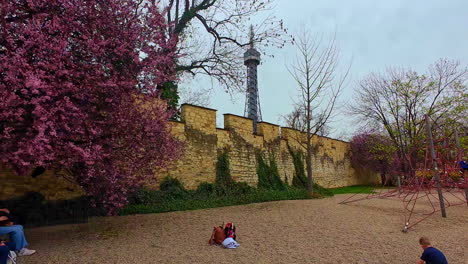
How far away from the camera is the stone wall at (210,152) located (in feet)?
24.8

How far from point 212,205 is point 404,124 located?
1458 cm

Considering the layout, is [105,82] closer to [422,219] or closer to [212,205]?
[212,205]

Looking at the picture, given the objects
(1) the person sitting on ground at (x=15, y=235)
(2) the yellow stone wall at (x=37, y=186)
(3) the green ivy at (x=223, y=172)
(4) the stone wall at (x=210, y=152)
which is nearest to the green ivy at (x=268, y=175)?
(4) the stone wall at (x=210, y=152)

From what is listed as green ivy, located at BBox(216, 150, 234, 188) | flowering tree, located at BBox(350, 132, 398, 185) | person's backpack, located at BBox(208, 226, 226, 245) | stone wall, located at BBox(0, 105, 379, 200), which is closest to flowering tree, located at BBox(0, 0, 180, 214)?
person's backpack, located at BBox(208, 226, 226, 245)

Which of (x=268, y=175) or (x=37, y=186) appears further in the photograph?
(x=268, y=175)

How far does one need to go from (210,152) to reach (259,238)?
5.86 m

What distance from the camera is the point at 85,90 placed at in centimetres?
503

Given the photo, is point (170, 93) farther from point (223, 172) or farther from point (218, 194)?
point (218, 194)

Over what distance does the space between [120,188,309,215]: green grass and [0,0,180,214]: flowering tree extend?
8.95 feet

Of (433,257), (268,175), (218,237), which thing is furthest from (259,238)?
(268,175)

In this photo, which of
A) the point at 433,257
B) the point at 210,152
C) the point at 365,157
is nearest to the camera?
the point at 433,257

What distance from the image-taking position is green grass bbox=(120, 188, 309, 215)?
8.75 metres

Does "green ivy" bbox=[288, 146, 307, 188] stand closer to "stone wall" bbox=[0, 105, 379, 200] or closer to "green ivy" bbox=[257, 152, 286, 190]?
"stone wall" bbox=[0, 105, 379, 200]

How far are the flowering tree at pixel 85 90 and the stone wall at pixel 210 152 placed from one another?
7.53ft
